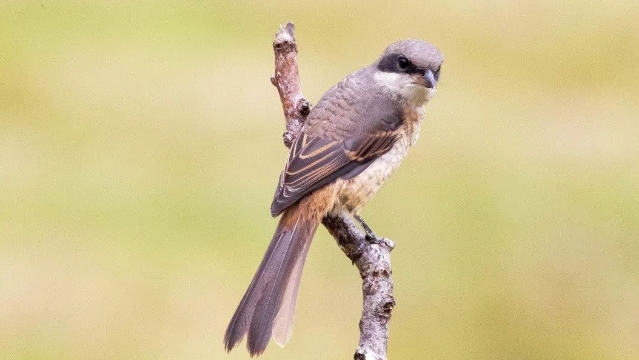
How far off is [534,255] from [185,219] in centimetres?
224

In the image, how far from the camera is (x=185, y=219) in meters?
6.94

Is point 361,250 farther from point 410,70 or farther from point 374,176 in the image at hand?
A: point 410,70

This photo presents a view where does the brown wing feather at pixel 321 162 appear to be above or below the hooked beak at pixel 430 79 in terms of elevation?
below

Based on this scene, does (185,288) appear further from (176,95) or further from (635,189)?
(635,189)

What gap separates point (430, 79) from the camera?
406 cm

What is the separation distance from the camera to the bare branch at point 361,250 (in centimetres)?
Result: 295

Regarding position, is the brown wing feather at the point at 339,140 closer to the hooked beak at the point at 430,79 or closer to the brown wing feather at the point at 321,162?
the brown wing feather at the point at 321,162

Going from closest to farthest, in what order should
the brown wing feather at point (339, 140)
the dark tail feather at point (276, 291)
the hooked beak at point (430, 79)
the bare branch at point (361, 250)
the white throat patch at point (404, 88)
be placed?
the bare branch at point (361, 250) → the dark tail feather at point (276, 291) → the brown wing feather at point (339, 140) → the hooked beak at point (430, 79) → the white throat patch at point (404, 88)

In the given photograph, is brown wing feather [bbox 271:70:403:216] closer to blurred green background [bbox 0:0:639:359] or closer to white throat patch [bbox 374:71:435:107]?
white throat patch [bbox 374:71:435:107]

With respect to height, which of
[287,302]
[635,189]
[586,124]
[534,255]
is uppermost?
[586,124]

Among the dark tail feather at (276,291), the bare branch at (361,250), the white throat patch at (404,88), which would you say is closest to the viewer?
the bare branch at (361,250)

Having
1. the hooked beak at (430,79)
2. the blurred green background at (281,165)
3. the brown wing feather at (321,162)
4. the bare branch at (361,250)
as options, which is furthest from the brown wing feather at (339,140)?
the blurred green background at (281,165)

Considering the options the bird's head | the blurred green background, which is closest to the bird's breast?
the bird's head

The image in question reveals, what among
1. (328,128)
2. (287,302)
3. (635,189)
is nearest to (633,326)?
(635,189)
